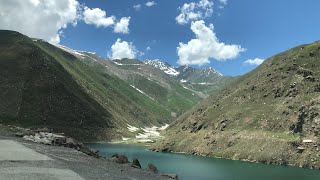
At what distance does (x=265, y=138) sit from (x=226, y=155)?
42.1 ft

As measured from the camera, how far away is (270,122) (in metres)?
127

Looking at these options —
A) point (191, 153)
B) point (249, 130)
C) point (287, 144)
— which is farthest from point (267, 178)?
point (191, 153)

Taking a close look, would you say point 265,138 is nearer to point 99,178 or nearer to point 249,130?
point 249,130

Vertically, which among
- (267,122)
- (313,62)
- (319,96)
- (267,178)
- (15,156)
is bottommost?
(267,178)

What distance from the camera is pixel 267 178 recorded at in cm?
7531

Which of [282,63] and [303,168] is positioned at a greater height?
[282,63]

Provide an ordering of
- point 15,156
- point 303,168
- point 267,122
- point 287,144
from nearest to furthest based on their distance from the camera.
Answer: point 15,156
point 303,168
point 287,144
point 267,122

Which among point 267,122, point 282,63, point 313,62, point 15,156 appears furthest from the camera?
point 282,63

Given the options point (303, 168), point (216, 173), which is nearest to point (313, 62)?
point (303, 168)

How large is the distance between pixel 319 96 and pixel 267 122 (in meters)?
17.5

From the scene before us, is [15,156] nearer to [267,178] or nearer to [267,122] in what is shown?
[267,178]

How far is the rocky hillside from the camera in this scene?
10670 cm

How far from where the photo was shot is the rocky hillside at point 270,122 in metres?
107

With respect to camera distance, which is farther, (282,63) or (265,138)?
(282,63)
